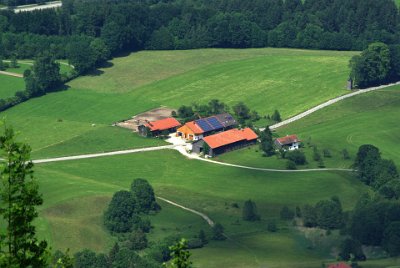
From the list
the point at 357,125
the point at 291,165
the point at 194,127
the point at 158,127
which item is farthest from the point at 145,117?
the point at 291,165

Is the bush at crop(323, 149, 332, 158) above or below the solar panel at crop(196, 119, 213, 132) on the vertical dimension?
below

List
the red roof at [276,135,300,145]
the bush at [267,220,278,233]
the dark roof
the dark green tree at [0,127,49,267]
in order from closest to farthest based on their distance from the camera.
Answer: the dark green tree at [0,127,49,267]
the bush at [267,220,278,233]
the red roof at [276,135,300,145]
the dark roof

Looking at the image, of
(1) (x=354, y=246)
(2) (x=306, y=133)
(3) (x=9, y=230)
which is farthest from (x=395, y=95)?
(3) (x=9, y=230)

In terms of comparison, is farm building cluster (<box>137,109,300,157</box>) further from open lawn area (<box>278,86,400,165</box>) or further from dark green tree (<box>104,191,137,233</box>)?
dark green tree (<box>104,191,137,233</box>)

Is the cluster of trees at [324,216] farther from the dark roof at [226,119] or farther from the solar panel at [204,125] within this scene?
the dark roof at [226,119]

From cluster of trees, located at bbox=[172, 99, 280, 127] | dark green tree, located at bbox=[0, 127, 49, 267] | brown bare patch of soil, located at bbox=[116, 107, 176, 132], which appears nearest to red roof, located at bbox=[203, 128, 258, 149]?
cluster of trees, located at bbox=[172, 99, 280, 127]

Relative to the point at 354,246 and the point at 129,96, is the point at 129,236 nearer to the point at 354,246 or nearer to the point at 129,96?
the point at 354,246
